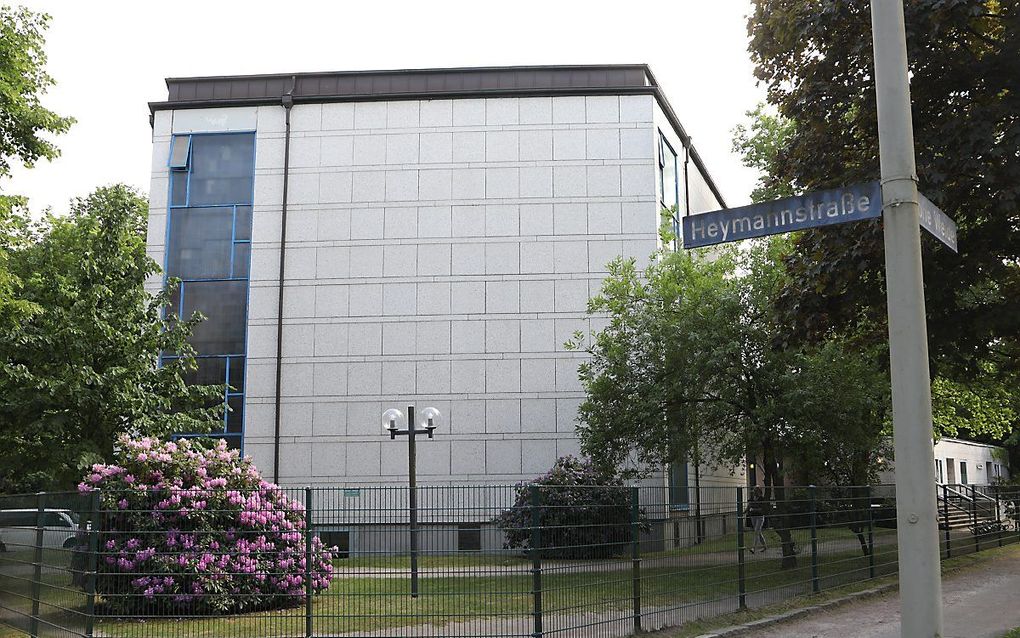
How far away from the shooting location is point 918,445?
5559 millimetres

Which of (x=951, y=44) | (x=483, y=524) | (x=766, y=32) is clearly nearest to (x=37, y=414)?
(x=483, y=524)

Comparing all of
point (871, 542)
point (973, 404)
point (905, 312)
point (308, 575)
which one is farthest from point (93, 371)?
point (973, 404)

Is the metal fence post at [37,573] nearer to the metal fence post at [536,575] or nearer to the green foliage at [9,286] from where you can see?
the metal fence post at [536,575]

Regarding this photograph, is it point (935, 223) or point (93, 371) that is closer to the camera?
point (935, 223)

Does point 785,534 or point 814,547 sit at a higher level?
point 785,534

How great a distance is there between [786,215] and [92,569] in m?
8.32

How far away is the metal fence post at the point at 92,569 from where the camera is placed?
10484mm

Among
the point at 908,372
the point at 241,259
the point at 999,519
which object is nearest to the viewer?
the point at 908,372

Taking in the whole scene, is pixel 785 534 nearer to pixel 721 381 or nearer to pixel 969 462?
pixel 721 381

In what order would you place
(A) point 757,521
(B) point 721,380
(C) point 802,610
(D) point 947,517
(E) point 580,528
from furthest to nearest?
1. (B) point 721,380
2. (D) point 947,517
3. (A) point 757,521
4. (C) point 802,610
5. (E) point 580,528

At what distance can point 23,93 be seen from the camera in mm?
21312

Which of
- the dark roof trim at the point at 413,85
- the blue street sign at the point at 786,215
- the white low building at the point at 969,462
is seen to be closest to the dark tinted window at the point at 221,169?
the dark roof trim at the point at 413,85

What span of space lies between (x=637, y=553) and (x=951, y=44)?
329 inches

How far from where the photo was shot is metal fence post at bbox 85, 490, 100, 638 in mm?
10484
